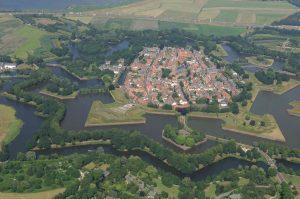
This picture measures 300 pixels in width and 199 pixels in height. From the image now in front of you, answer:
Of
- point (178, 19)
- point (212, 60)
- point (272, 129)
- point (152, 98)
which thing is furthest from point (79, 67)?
point (178, 19)

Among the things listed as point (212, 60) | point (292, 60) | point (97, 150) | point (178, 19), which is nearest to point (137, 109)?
point (97, 150)

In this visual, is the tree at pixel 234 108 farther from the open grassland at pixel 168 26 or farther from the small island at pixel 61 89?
the open grassland at pixel 168 26

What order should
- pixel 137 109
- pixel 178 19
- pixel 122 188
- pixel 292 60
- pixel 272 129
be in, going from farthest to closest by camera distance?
pixel 178 19
pixel 292 60
pixel 137 109
pixel 272 129
pixel 122 188

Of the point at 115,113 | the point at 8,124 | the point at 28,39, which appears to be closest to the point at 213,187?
the point at 115,113

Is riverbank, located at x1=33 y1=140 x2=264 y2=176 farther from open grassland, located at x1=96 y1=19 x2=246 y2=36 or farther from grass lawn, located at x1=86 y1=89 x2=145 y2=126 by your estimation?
open grassland, located at x1=96 y1=19 x2=246 y2=36

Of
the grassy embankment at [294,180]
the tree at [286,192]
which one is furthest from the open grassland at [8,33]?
the tree at [286,192]

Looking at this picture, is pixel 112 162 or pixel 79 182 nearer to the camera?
pixel 79 182

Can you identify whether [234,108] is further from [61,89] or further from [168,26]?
[168,26]

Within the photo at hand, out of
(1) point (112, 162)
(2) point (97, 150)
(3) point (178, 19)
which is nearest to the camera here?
(1) point (112, 162)

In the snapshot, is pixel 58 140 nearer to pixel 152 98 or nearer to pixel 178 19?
pixel 152 98
